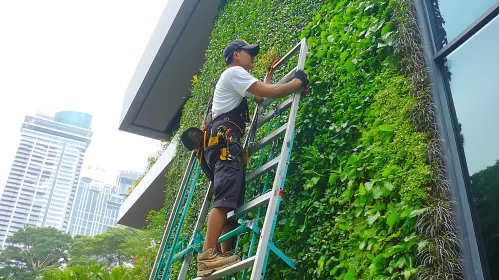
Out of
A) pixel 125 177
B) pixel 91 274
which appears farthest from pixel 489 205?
pixel 125 177

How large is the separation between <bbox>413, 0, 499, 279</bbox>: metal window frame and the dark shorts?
4.24 ft

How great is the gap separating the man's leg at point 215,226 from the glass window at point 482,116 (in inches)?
58.4

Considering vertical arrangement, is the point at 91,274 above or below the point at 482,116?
below

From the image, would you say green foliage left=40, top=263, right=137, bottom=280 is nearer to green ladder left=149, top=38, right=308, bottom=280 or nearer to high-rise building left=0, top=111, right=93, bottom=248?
green ladder left=149, top=38, right=308, bottom=280

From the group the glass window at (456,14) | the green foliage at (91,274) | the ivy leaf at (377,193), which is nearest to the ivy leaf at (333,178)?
the ivy leaf at (377,193)

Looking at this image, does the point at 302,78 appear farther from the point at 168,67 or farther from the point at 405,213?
the point at 168,67

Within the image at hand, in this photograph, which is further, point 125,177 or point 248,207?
point 125,177

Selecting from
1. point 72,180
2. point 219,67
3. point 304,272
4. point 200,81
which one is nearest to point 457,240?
point 304,272

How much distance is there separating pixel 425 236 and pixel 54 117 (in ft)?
444

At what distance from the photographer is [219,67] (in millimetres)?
6797

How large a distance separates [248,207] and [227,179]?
0.24m

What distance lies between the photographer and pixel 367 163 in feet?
9.36

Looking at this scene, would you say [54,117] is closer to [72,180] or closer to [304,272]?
[72,180]

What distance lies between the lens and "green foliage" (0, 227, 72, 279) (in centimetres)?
5066
